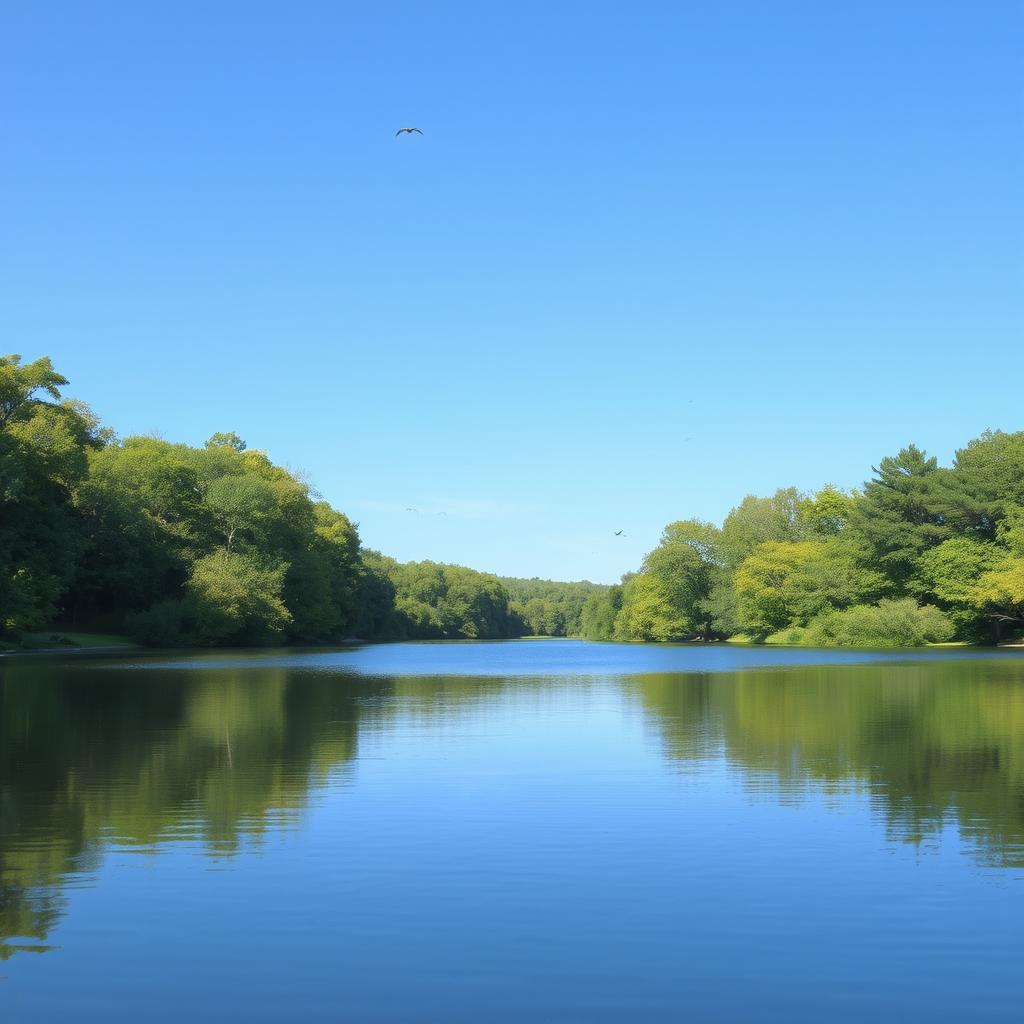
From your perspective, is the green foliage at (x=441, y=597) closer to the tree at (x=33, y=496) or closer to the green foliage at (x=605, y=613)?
the green foliage at (x=605, y=613)

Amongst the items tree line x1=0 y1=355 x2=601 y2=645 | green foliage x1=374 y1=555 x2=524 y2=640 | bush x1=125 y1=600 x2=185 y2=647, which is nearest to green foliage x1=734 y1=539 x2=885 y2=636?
tree line x1=0 y1=355 x2=601 y2=645

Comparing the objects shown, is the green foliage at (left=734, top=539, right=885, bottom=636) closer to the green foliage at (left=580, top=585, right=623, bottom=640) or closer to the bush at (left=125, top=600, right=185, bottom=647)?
the green foliage at (left=580, top=585, right=623, bottom=640)

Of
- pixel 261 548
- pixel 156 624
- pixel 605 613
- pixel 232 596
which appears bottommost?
pixel 156 624

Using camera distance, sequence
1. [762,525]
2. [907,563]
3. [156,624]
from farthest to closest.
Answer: [762,525] → [907,563] → [156,624]

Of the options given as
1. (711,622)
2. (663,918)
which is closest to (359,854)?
(663,918)

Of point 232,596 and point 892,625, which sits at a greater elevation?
point 232,596

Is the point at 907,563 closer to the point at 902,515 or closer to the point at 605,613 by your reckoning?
the point at 902,515

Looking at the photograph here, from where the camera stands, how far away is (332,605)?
11006cm

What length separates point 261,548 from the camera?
91250 millimetres

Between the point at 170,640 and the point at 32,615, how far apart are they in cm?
2187

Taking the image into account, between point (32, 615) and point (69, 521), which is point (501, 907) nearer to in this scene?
point (32, 615)

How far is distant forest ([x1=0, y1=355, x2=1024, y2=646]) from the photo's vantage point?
210 ft

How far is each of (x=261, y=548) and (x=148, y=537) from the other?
43.0 ft

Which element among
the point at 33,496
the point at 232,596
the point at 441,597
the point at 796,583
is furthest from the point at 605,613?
the point at 33,496
